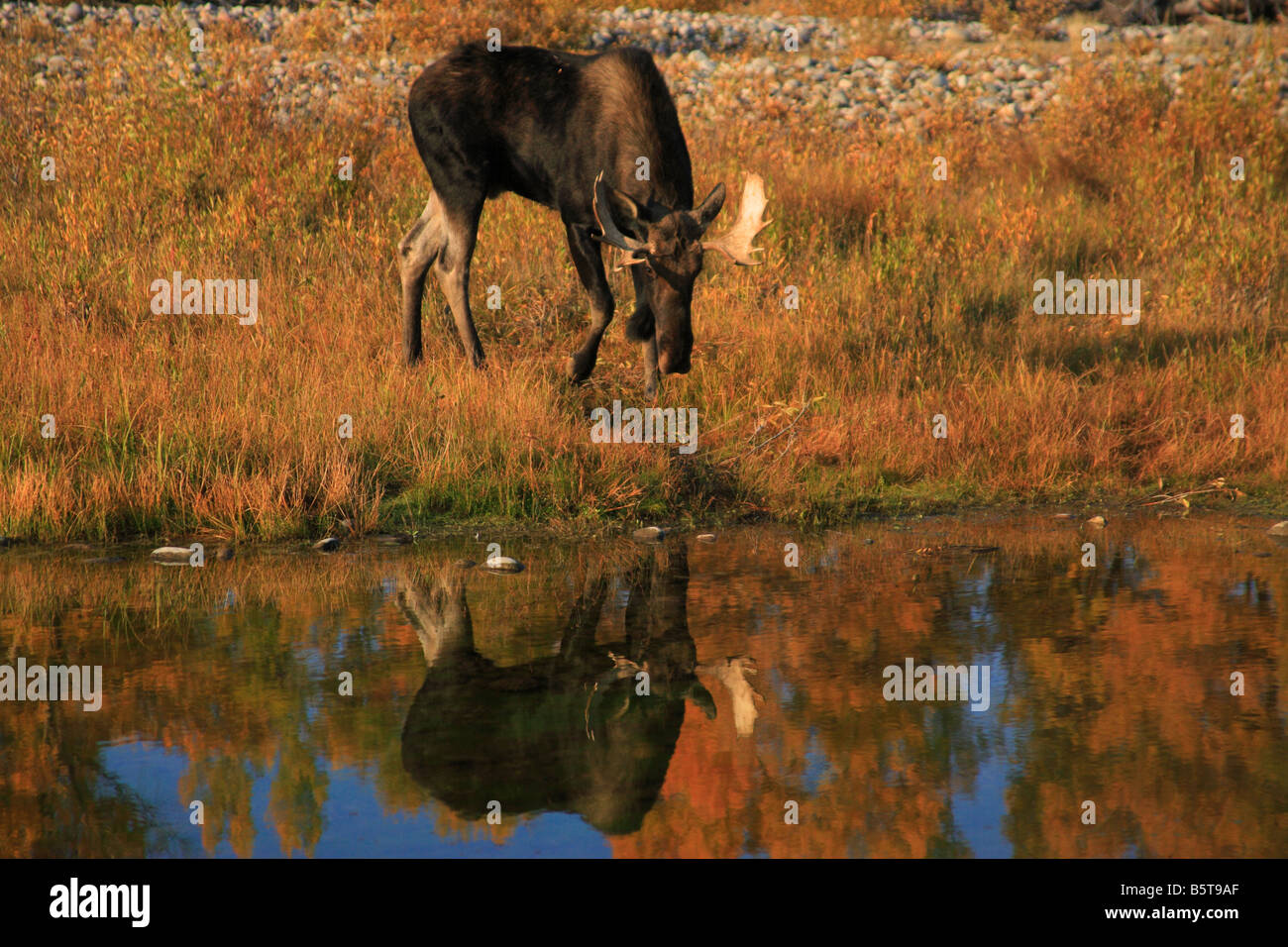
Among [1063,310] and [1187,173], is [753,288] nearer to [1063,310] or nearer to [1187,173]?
[1063,310]

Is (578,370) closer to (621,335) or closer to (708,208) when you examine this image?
(621,335)

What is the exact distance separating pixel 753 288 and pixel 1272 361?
3482 millimetres

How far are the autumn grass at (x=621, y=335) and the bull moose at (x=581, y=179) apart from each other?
48cm

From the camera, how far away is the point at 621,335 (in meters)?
10.1

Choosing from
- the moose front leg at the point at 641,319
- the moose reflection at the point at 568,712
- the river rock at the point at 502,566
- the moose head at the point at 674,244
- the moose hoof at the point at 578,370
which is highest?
the moose head at the point at 674,244

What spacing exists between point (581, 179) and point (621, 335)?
4.51ft

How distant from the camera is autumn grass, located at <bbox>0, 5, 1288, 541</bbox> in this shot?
7.73m

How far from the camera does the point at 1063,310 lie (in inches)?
415

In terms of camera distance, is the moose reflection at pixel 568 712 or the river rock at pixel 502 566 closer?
the moose reflection at pixel 568 712

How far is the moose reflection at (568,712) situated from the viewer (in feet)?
13.8

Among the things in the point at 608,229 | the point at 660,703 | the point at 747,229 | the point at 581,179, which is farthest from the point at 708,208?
the point at 660,703

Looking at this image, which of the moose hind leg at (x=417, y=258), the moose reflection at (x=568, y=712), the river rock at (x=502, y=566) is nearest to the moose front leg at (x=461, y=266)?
the moose hind leg at (x=417, y=258)

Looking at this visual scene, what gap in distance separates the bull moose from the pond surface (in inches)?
74.1

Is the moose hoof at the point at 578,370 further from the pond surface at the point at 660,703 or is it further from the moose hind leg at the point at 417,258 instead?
the pond surface at the point at 660,703
